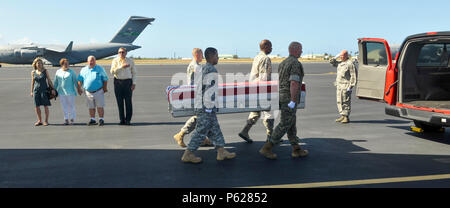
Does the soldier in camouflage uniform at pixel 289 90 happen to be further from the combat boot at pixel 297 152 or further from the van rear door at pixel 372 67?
the van rear door at pixel 372 67

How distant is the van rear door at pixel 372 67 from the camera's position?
7793 millimetres

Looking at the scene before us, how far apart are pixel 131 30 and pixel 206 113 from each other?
50116 mm

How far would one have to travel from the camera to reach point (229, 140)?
306 inches

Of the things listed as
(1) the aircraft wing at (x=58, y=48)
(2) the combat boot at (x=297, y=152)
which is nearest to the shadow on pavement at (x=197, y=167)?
(2) the combat boot at (x=297, y=152)

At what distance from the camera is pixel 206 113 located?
5742mm

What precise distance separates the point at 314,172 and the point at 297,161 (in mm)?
666

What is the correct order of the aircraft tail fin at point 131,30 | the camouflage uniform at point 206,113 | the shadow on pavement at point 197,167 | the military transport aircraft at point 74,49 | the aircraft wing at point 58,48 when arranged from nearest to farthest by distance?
1. the shadow on pavement at point 197,167
2. the camouflage uniform at point 206,113
3. the military transport aircraft at point 74,49
4. the aircraft wing at point 58,48
5. the aircraft tail fin at point 131,30

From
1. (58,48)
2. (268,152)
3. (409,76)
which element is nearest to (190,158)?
(268,152)

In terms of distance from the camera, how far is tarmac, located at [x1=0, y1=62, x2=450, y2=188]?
508cm

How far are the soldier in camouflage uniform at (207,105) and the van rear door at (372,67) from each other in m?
3.87

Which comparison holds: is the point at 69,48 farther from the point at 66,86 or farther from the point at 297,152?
the point at 297,152
